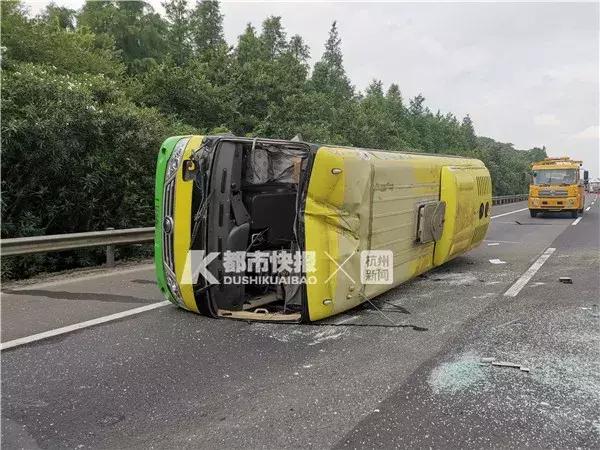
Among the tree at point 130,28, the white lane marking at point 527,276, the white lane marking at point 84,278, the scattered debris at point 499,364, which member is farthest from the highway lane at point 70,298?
the tree at point 130,28

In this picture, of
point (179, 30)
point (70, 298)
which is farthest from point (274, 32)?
point (70, 298)

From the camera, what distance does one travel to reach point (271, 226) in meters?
5.02

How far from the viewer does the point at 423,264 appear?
21.4 feet

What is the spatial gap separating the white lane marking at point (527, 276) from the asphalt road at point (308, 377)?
0.48 metres

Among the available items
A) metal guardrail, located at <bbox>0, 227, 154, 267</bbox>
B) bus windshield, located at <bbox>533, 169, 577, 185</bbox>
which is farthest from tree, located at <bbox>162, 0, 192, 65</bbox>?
metal guardrail, located at <bbox>0, 227, 154, 267</bbox>

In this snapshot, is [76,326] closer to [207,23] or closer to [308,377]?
[308,377]

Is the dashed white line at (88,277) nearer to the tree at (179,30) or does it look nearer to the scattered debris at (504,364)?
the scattered debris at (504,364)

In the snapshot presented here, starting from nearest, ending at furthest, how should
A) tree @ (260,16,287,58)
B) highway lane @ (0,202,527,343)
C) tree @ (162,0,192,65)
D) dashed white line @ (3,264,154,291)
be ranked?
highway lane @ (0,202,527,343), dashed white line @ (3,264,154,291), tree @ (162,0,192,65), tree @ (260,16,287,58)

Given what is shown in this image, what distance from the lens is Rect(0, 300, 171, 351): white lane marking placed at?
4234mm

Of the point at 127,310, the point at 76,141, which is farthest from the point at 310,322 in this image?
the point at 76,141

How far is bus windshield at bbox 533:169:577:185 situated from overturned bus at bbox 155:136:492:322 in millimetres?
19351

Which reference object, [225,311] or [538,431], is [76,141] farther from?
[538,431]

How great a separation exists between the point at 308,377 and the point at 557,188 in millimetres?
21197
